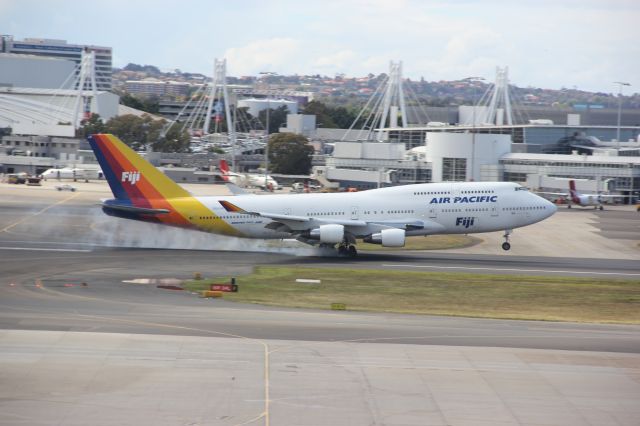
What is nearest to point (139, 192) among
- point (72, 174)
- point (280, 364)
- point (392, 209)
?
point (392, 209)

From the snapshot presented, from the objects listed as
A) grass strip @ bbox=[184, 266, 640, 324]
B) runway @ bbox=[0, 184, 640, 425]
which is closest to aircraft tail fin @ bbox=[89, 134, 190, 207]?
grass strip @ bbox=[184, 266, 640, 324]

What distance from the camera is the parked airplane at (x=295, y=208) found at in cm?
5575

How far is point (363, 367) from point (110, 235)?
37380 mm

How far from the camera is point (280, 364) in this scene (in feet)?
92.0

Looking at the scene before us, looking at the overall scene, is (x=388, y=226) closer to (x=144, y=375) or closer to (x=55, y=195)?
(x=144, y=375)

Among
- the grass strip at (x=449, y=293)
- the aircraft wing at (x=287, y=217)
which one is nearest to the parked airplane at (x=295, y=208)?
the aircraft wing at (x=287, y=217)

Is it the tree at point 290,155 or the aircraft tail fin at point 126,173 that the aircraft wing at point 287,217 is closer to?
the aircraft tail fin at point 126,173

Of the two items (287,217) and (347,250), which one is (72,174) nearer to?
(287,217)

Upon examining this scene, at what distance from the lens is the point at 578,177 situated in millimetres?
117062

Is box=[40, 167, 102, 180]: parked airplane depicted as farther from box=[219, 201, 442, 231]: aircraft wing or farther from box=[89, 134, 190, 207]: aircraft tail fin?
box=[219, 201, 442, 231]: aircraft wing

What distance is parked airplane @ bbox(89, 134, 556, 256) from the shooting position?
55.8 meters

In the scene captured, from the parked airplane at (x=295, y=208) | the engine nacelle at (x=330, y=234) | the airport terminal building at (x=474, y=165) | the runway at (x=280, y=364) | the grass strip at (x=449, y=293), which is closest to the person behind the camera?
the runway at (x=280, y=364)

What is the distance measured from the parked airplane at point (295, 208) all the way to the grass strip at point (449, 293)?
6606 mm

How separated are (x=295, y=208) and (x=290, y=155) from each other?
88518 mm
